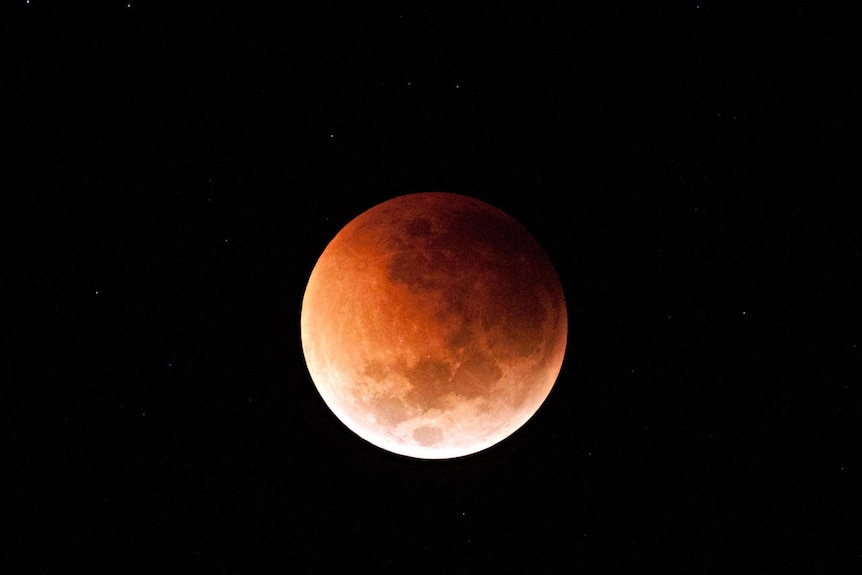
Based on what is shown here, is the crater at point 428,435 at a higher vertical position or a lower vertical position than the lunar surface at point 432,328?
lower

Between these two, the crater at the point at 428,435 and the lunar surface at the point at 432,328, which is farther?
the crater at the point at 428,435

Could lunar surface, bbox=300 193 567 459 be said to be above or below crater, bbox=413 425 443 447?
above

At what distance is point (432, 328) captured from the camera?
A: 3881 mm

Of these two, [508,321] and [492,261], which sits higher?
[492,261]

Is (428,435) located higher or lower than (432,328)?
lower

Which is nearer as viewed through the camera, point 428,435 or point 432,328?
point 432,328

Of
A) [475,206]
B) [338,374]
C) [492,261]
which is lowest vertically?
[338,374]

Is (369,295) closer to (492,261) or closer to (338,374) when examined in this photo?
(338,374)

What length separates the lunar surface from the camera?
3.90m

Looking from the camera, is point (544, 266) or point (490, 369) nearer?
point (490, 369)

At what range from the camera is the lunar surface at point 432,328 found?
154 inches

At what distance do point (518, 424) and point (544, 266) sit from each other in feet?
4.51

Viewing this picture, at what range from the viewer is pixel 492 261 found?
4039 millimetres

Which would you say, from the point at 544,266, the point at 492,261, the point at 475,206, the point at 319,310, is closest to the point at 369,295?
the point at 319,310
